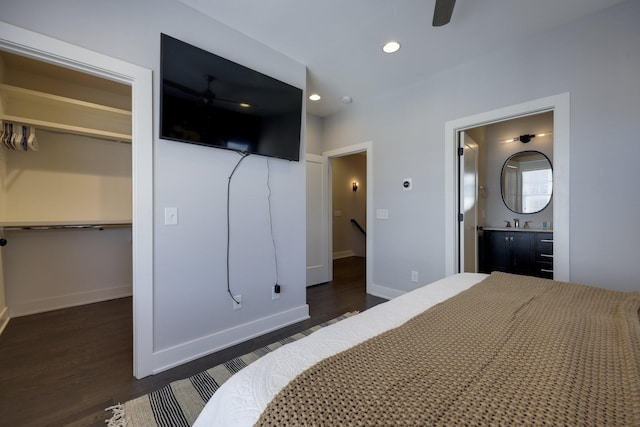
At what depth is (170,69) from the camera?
1866 mm

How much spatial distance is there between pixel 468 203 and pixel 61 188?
15.7ft

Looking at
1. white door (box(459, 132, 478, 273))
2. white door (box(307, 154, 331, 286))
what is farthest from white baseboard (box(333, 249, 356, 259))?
white door (box(459, 132, 478, 273))

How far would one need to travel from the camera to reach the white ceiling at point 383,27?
6.45 feet

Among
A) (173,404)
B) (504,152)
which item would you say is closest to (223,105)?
(173,404)

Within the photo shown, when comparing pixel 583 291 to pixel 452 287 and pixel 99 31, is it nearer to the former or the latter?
pixel 452 287

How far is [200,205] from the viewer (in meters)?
2.08

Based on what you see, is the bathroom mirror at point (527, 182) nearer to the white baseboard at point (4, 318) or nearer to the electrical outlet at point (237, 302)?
the electrical outlet at point (237, 302)

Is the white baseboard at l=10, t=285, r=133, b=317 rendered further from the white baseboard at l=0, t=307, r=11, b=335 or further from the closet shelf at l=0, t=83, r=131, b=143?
the closet shelf at l=0, t=83, r=131, b=143

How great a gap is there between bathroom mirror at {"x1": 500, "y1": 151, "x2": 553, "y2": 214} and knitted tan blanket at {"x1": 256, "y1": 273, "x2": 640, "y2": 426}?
3.15 meters

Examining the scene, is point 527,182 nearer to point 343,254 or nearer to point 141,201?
point 343,254

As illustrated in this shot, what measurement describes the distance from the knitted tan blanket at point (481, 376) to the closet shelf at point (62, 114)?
3680 mm

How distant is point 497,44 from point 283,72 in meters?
2.06

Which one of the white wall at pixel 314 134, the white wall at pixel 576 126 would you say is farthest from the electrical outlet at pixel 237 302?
the white wall at pixel 314 134

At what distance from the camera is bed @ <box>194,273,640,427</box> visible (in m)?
0.57
